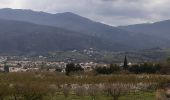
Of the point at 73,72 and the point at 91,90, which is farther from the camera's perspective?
the point at 73,72

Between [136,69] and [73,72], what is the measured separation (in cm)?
1538

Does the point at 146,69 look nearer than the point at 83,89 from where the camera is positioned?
No

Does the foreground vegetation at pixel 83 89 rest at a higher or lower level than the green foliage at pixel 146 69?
lower

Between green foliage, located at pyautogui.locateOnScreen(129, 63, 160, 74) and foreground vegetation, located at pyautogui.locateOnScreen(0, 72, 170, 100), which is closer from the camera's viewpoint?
foreground vegetation, located at pyautogui.locateOnScreen(0, 72, 170, 100)

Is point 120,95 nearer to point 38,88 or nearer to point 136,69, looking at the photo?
point 38,88

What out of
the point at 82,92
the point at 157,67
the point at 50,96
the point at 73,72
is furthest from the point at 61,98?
the point at 157,67

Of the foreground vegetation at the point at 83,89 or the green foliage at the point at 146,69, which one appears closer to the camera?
the foreground vegetation at the point at 83,89

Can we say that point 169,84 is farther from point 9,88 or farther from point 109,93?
point 9,88

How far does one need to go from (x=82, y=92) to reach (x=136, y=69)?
48.1m

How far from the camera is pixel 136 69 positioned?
362 ft

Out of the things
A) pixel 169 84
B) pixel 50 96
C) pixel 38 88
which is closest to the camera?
pixel 38 88

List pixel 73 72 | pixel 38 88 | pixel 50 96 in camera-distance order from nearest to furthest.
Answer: pixel 38 88
pixel 50 96
pixel 73 72

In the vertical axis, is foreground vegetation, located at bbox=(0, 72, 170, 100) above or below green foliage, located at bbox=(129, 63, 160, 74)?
below

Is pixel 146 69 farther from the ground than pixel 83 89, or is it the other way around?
pixel 146 69
